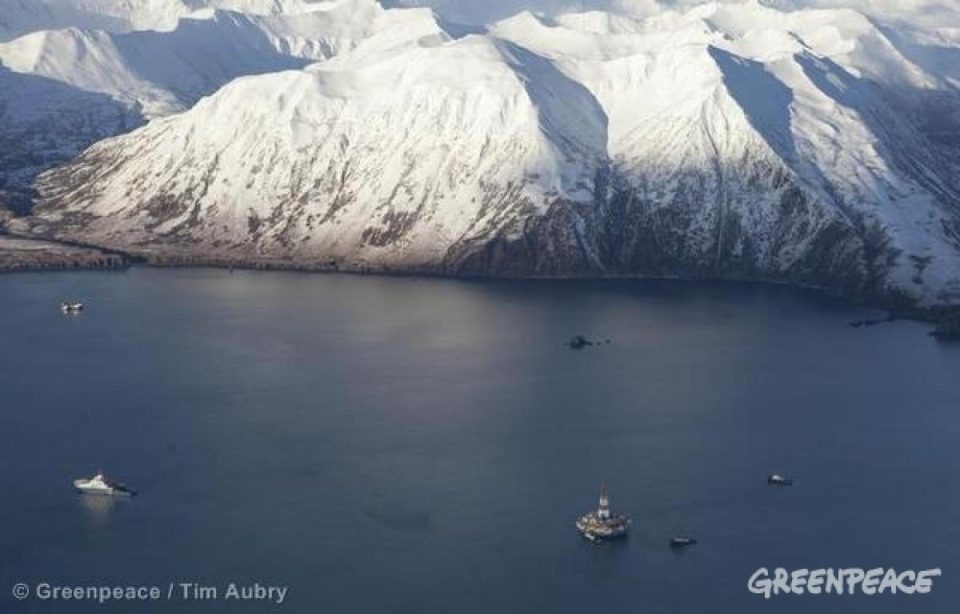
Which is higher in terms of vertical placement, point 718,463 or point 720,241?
point 718,463

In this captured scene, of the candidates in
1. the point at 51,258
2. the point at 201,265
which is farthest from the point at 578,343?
the point at 51,258

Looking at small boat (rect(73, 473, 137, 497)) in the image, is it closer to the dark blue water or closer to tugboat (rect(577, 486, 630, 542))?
the dark blue water

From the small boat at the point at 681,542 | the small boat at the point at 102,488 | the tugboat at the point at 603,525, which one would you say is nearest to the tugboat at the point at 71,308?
the small boat at the point at 102,488

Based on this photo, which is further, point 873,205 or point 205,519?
point 873,205

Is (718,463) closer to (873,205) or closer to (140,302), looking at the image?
(140,302)

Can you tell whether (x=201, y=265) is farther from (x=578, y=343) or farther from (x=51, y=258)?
(x=578, y=343)

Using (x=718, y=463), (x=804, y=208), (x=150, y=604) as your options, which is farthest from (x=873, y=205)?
(x=150, y=604)

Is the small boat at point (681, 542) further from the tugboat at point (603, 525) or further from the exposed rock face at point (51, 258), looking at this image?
the exposed rock face at point (51, 258)
